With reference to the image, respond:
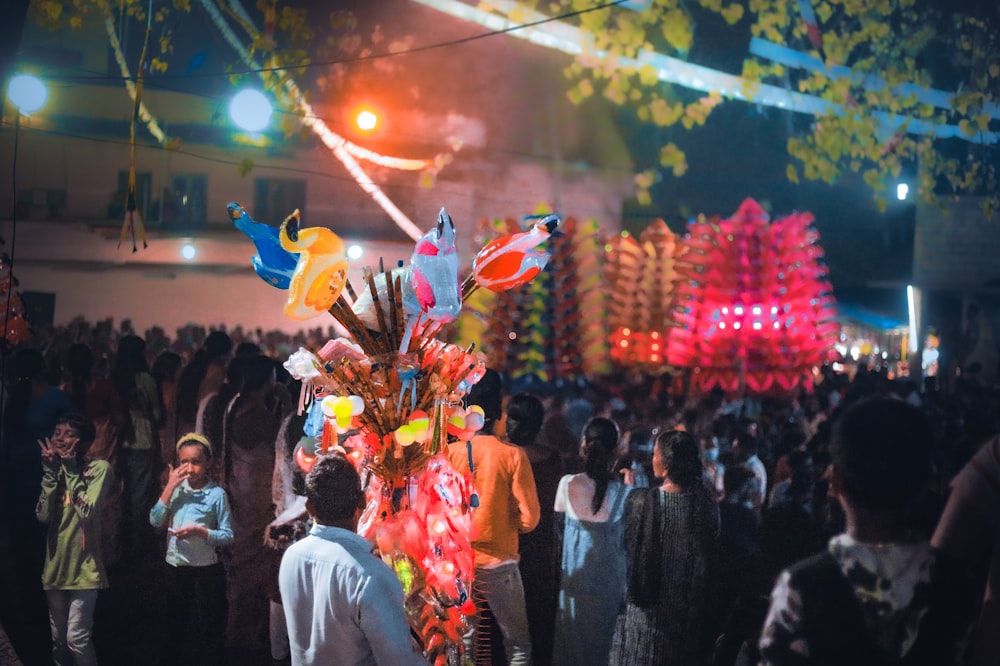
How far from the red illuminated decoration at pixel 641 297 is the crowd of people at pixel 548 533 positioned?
13.3 ft

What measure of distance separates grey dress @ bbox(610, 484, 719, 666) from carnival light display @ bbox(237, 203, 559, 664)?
69 cm

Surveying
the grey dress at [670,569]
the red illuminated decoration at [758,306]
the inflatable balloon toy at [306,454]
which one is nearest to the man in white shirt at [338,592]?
the inflatable balloon toy at [306,454]

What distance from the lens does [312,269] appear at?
2902mm

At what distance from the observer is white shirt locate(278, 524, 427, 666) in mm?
2387

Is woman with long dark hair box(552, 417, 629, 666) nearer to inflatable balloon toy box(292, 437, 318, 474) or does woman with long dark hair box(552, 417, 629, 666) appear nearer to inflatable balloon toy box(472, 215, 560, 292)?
inflatable balloon toy box(472, 215, 560, 292)

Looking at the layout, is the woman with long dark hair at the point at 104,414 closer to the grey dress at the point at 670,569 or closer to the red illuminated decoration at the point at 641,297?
the grey dress at the point at 670,569

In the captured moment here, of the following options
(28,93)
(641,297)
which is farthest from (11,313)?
(641,297)

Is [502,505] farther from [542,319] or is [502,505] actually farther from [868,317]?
[868,317]

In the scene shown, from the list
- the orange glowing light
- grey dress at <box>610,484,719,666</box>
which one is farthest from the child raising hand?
the orange glowing light

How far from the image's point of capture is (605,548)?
376 cm

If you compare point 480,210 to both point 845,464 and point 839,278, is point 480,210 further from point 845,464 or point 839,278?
point 845,464

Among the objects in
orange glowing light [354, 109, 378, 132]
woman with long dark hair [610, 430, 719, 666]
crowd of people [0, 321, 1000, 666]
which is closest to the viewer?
crowd of people [0, 321, 1000, 666]

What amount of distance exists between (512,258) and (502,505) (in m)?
1.17

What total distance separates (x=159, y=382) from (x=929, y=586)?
18.3ft
